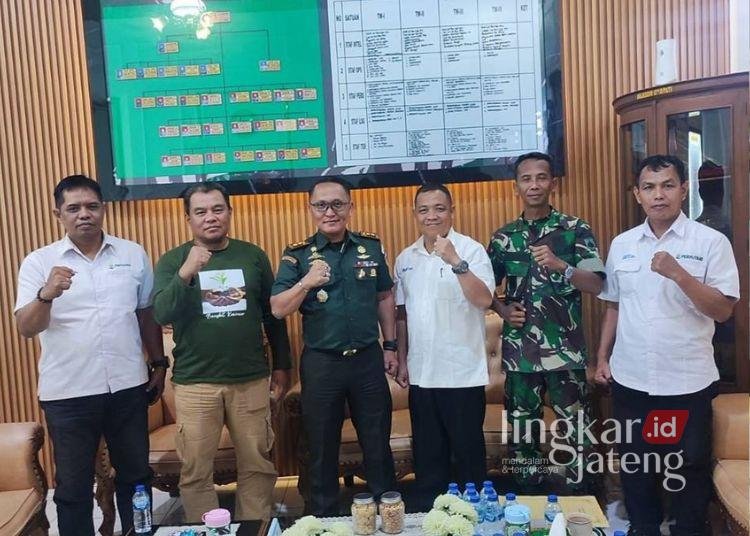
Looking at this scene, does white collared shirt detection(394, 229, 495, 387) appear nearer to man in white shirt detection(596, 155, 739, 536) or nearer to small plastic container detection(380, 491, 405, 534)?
man in white shirt detection(596, 155, 739, 536)

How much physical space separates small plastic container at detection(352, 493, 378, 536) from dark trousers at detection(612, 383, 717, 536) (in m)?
1.20

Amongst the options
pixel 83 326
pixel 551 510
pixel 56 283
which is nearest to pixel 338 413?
pixel 551 510

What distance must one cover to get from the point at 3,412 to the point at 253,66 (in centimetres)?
256

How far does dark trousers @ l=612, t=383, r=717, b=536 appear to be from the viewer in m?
2.49

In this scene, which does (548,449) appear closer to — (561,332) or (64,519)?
(561,332)

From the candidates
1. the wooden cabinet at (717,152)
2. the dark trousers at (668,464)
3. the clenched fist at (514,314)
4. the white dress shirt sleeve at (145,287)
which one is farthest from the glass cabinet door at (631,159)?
the white dress shirt sleeve at (145,287)

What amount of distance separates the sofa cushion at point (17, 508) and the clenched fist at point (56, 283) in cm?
86

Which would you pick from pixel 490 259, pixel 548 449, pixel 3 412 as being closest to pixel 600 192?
pixel 490 259

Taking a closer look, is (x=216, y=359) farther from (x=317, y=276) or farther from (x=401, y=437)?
(x=401, y=437)

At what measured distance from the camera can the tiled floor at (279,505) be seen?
9.81ft

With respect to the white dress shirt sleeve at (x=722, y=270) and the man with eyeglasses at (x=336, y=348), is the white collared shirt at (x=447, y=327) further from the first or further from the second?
the white dress shirt sleeve at (x=722, y=270)

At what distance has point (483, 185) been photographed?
3617 mm

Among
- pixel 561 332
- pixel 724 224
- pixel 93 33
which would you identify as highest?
pixel 93 33

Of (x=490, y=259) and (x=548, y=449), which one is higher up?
(x=490, y=259)
